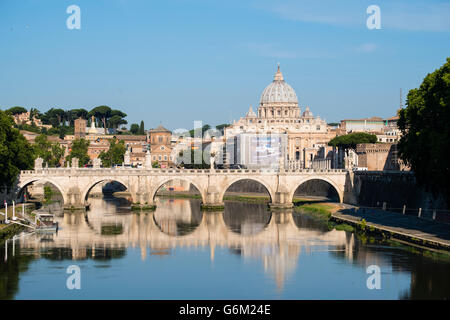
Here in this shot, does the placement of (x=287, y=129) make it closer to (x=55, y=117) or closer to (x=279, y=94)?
(x=279, y=94)

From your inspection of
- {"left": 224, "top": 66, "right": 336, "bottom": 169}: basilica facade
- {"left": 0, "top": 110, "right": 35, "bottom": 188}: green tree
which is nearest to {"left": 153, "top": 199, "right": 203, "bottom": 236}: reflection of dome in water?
{"left": 0, "top": 110, "right": 35, "bottom": 188}: green tree

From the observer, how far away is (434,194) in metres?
50.5

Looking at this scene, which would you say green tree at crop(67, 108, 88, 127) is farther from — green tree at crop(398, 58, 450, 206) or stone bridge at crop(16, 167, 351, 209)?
green tree at crop(398, 58, 450, 206)

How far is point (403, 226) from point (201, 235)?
15.0m

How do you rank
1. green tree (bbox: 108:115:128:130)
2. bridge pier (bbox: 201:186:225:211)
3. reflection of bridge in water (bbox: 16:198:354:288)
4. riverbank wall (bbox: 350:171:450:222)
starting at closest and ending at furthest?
reflection of bridge in water (bbox: 16:198:354:288) < riverbank wall (bbox: 350:171:450:222) < bridge pier (bbox: 201:186:225:211) < green tree (bbox: 108:115:128:130)

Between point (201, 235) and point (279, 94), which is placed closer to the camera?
point (201, 235)

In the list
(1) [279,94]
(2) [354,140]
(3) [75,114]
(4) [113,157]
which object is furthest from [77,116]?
(2) [354,140]

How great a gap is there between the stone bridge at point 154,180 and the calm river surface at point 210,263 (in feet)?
30.1

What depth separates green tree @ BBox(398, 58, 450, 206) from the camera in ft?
150

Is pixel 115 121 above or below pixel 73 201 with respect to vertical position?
above

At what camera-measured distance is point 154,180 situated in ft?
243

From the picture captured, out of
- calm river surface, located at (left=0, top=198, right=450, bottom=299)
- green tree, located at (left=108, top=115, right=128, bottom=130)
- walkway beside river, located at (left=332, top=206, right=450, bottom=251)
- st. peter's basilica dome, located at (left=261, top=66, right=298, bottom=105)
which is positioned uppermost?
st. peter's basilica dome, located at (left=261, top=66, right=298, bottom=105)

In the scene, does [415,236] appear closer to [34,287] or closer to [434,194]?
[434,194]

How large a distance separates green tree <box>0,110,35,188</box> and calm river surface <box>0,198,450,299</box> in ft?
20.0
